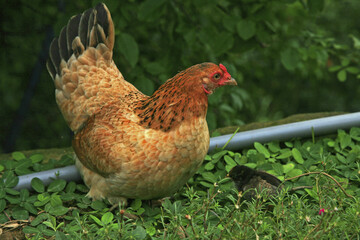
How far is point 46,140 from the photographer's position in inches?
206

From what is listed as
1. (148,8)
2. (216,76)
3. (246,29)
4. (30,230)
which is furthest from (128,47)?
(30,230)

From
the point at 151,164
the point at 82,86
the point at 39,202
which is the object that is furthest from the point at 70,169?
the point at 151,164

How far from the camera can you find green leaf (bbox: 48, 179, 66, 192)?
10.1 ft

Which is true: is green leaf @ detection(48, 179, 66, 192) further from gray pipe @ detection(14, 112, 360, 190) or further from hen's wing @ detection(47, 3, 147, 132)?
gray pipe @ detection(14, 112, 360, 190)

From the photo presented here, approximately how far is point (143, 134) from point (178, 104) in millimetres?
249

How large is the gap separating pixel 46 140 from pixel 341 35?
3936 millimetres

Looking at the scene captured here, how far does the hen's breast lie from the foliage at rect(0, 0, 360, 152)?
791 millimetres

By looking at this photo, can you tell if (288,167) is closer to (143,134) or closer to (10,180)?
(143,134)

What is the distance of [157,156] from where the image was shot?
262cm

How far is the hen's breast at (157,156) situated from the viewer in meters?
2.62

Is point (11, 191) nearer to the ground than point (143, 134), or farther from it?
nearer to the ground

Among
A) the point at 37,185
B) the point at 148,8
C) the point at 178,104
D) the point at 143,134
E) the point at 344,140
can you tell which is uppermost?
the point at 148,8

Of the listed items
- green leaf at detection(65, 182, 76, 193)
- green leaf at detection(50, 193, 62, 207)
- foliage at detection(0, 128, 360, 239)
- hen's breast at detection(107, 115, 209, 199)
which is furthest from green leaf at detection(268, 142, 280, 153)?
green leaf at detection(50, 193, 62, 207)

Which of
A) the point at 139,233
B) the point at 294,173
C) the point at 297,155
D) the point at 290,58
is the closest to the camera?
the point at 139,233
